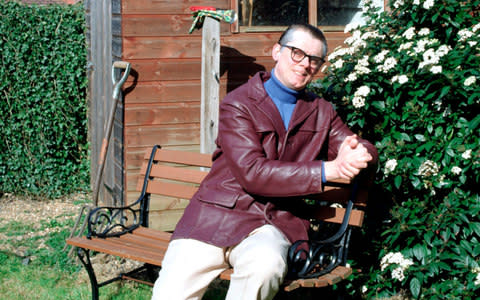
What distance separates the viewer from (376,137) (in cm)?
404

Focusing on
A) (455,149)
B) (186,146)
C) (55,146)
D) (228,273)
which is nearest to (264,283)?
(228,273)

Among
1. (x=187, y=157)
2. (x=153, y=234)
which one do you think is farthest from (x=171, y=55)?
(x=153, y=234)

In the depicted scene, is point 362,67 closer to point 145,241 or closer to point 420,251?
point 420,251

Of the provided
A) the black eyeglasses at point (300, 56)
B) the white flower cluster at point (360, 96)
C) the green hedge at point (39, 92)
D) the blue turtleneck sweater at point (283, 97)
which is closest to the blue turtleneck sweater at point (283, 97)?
the blue turtleneck sweater at point (283, 97)

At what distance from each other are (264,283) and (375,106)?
1581 mm

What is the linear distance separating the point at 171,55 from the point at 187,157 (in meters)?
1.56

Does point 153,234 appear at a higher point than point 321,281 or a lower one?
lower

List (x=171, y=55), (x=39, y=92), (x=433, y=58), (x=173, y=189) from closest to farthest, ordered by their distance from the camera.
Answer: (x=433, y=58) → (x=173, y=189) → (x=171, y=55) → (x=39, y=92)

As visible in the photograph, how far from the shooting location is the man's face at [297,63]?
3.10 m

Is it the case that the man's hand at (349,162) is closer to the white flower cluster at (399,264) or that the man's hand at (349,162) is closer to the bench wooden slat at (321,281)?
the bench wooden slat at (321,281)

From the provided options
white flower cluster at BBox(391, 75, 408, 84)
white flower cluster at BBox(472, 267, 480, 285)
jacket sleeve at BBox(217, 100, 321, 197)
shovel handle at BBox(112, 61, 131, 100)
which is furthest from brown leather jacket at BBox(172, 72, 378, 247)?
shovel handle at BBox(112, 61, 131, 100)

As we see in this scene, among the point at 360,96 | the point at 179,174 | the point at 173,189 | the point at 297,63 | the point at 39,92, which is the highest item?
the point at 297,63

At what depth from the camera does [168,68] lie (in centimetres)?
524

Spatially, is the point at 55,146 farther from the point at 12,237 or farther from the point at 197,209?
the point at 197,209
